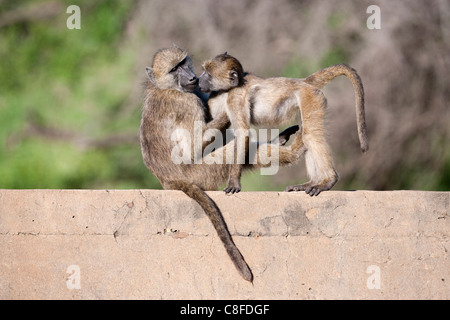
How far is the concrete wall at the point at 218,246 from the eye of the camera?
586cm

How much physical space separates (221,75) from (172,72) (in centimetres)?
51

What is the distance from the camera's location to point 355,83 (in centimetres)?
Answer: 697

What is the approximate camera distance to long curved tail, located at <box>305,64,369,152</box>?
684cm

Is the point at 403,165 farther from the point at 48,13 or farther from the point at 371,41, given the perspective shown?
the point at 48,13

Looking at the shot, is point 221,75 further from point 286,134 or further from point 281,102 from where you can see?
point 286,134

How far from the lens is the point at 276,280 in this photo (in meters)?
5.89

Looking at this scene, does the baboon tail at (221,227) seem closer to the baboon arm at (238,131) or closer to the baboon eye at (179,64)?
the baboon arm at (238,131)

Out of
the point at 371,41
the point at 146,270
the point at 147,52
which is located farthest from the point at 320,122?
the point at 147,52

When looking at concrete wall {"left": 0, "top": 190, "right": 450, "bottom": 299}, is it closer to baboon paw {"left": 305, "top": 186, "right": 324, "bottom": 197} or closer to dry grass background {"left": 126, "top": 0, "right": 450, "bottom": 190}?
baboon paw {"left": 305, "top": 186, "right": 324, "bottom": 197}

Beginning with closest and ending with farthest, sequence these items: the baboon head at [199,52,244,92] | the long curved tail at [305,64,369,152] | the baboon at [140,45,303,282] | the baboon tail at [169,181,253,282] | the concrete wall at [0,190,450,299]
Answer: the baboon tail at [169,181,253,282] → the concrete wall at [0,190,450,299] → the long curved tail at [305,64,369,152] → the baboon at [140,45,303,282] → the baboon head at [199,52,244,92]

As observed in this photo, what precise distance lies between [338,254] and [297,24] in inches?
293

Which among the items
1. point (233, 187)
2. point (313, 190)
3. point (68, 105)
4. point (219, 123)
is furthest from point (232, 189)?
point (68, 105)

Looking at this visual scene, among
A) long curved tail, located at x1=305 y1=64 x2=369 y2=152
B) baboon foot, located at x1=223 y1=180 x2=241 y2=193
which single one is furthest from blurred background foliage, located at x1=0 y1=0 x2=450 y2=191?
baboon foot, located at x1=223 y1=180 x2=241 y2=193

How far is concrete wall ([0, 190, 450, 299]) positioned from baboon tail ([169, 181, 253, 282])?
9cm
